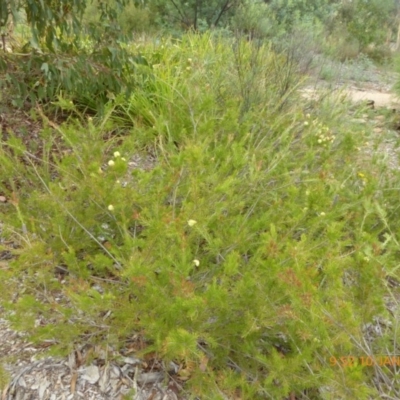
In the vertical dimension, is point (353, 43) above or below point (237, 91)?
below

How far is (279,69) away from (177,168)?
8.59 feet

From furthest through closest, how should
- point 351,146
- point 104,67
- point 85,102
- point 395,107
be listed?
point 395,107 → point 85,102 → point 104,67 → point 351,146

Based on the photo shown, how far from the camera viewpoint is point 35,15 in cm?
251

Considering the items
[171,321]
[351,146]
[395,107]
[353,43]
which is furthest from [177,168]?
[353,43]

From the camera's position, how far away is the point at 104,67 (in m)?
3.00

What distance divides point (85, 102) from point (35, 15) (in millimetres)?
1319

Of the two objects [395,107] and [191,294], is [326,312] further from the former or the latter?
[395,107]

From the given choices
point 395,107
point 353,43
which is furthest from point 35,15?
point 353,43

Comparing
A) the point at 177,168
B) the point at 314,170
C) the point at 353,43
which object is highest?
the point at 177,168

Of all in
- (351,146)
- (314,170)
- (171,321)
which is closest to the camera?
(171,321)

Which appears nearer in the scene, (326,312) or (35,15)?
(326,312)

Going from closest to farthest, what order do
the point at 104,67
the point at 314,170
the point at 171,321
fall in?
1. the point at 171,321
2. the point at 314,170
3. the point at 104,67

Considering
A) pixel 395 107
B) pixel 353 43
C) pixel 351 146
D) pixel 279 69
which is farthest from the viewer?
pixel 353 43

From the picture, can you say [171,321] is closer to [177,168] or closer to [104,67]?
[177,168]
